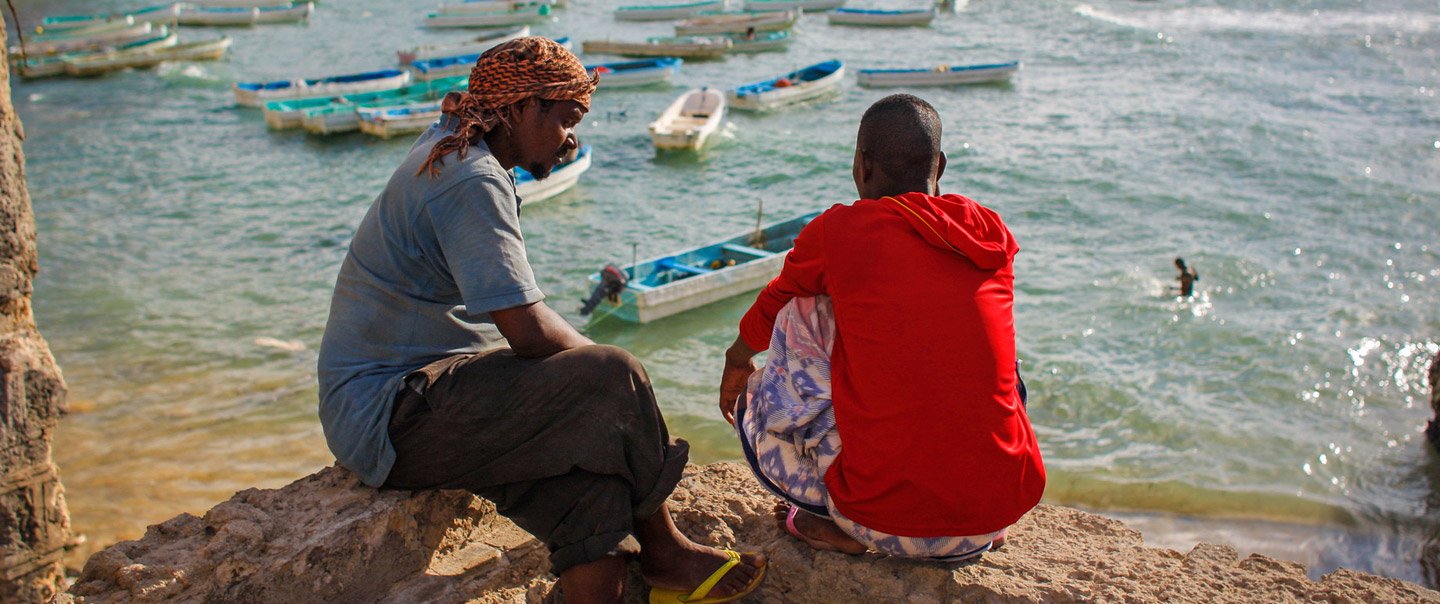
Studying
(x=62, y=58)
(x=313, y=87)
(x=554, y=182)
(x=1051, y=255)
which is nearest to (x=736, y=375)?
(x=1051, y=255)

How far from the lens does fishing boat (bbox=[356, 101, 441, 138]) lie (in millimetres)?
17156

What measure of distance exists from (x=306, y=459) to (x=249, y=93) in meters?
13.7

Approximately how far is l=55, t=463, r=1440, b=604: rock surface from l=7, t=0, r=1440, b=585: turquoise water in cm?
406

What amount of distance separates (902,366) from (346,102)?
18021 millimetres

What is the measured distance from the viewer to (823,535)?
9.41ft

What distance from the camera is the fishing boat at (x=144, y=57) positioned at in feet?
70.7

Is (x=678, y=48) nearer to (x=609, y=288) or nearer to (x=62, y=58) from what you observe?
(x=62, y=58)

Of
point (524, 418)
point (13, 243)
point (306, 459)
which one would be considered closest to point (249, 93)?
point (306, 459)

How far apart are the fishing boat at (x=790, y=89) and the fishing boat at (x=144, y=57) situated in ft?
40.3

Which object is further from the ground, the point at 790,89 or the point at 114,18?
the point at 114,18

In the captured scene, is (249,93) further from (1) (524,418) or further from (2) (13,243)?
(1) (524,418)

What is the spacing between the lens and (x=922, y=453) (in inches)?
98.0

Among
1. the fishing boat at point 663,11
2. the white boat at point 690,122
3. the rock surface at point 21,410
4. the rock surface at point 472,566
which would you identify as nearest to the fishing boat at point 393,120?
the white boat at point 690,122

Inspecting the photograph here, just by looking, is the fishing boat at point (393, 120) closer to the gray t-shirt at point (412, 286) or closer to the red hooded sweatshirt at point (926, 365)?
the gray t-shirt at point (412, 286)
